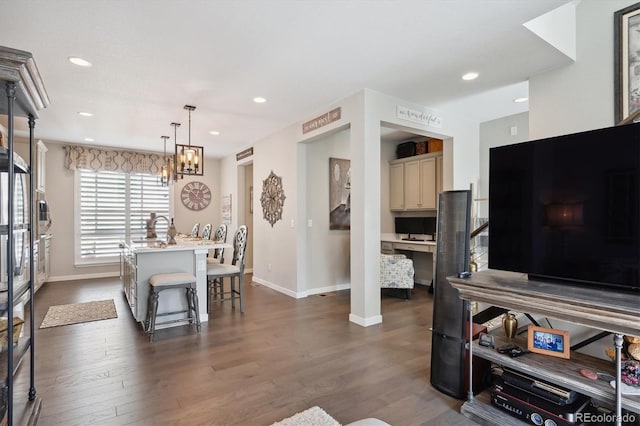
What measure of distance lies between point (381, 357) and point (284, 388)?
37.4 inches

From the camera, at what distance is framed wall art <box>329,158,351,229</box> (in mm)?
5578

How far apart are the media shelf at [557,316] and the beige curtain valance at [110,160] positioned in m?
7.12

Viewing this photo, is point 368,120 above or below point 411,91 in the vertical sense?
below

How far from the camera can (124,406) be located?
224cm

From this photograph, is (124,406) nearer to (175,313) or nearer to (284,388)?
(284,388)

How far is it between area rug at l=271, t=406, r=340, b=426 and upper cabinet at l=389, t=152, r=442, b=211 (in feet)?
13.3

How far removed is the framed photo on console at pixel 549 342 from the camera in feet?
6.52

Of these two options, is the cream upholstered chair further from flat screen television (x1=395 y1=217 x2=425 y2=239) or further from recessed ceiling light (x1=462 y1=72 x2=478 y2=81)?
recessed ceiling light (x1=462 y1=72 x2=478 y2=81)

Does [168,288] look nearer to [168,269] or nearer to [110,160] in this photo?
[168,269]

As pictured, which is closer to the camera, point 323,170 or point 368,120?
point 368,120

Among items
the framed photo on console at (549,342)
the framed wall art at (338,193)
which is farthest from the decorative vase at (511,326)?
the framed wall art at (338,193)

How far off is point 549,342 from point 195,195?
7.58 m

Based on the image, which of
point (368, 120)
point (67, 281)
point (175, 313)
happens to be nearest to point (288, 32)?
point (368, 120)

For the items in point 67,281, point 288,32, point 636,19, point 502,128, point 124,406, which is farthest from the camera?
point 67,281
